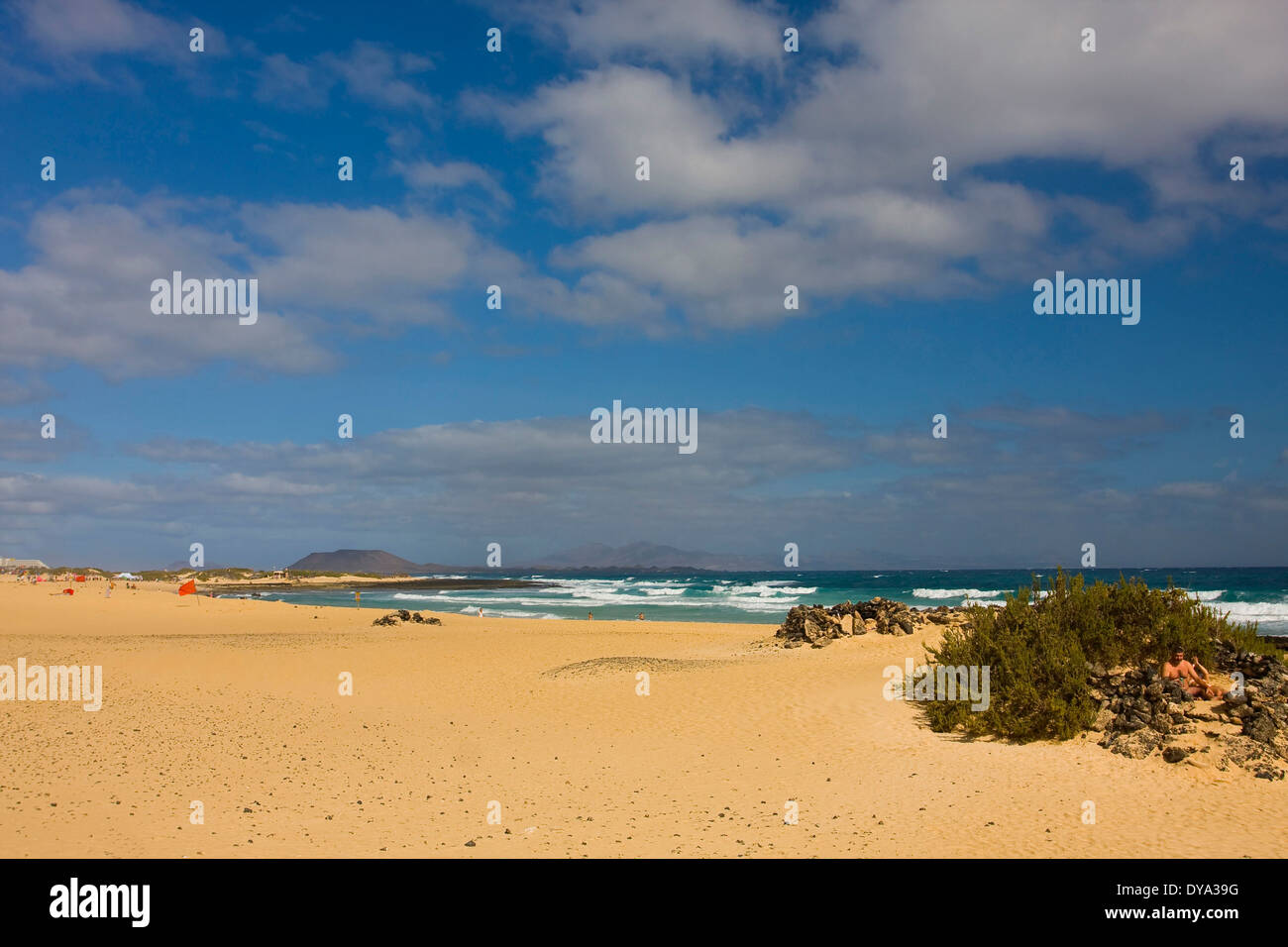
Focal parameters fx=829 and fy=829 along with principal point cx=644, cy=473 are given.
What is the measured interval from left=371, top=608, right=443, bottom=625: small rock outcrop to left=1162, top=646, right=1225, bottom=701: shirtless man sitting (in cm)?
2972

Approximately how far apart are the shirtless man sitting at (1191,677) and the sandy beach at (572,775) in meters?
2.05

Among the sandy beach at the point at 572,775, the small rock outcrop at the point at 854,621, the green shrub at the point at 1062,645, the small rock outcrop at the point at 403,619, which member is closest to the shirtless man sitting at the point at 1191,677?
the green shrub at the point at 1062,645

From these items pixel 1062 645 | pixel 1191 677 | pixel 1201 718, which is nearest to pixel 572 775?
pixel 1062 645

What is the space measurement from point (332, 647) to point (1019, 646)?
20.5 metres

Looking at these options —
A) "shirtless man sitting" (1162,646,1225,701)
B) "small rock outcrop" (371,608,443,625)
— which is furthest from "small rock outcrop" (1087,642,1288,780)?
"small rock outcrop" (371,608,443,625)

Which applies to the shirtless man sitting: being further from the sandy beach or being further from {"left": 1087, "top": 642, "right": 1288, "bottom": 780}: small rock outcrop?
the sandy beach

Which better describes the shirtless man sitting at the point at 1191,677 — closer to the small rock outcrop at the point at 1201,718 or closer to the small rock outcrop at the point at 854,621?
the small rock outcrop at the point at 1201,718

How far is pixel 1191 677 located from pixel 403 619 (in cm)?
3069

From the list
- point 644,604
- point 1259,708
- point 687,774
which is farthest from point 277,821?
point 644,604

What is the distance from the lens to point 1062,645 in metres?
12.3

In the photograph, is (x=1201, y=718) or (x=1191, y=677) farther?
(x=1191, y=677)

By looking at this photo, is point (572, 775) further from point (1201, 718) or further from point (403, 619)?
point (403, 619)

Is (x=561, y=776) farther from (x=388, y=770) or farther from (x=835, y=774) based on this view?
(x=835, y=774)
